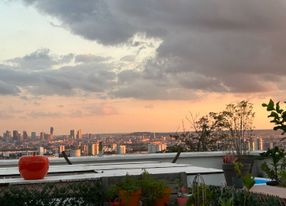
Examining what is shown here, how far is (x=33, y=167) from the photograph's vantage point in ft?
20.8

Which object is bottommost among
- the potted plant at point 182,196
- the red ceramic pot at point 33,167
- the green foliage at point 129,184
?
the potted plant at point 182,196

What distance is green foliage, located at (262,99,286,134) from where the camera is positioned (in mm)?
2724

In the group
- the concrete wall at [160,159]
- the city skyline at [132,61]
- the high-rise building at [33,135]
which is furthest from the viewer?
the high-rise building at [33,135]

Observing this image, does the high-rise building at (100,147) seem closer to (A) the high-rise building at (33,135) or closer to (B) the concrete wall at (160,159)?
(B) the concrete wall at (160,159)

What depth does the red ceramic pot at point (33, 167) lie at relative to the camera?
6328 millimetres

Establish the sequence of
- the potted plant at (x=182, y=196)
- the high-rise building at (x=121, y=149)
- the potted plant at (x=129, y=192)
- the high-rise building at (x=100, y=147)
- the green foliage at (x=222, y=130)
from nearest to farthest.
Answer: the potted plant at (x=129, y=192) < the potted plant at (x=182, y=196) < the high-rise building at (x=100, y=147) < the high-rise building at (x=121, y=149) < the green foliage at (x=222, y=130)

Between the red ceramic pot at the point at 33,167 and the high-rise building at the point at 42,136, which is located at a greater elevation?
the high-rise building at the point at 42,136

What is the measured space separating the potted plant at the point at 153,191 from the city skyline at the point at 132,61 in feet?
12.6

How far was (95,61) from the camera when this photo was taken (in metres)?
11.4

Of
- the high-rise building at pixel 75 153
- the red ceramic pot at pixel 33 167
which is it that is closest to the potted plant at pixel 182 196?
the red ceramic pot at pixel 33 167

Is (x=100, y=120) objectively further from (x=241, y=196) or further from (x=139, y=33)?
(x=241, y=196)

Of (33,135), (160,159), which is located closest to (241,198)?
(160,159)

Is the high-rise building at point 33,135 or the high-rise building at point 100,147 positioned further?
the high-rise building at point 33,135

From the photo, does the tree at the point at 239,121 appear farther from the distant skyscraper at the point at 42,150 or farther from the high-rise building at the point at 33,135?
the high-rise building at the point at 33,135
